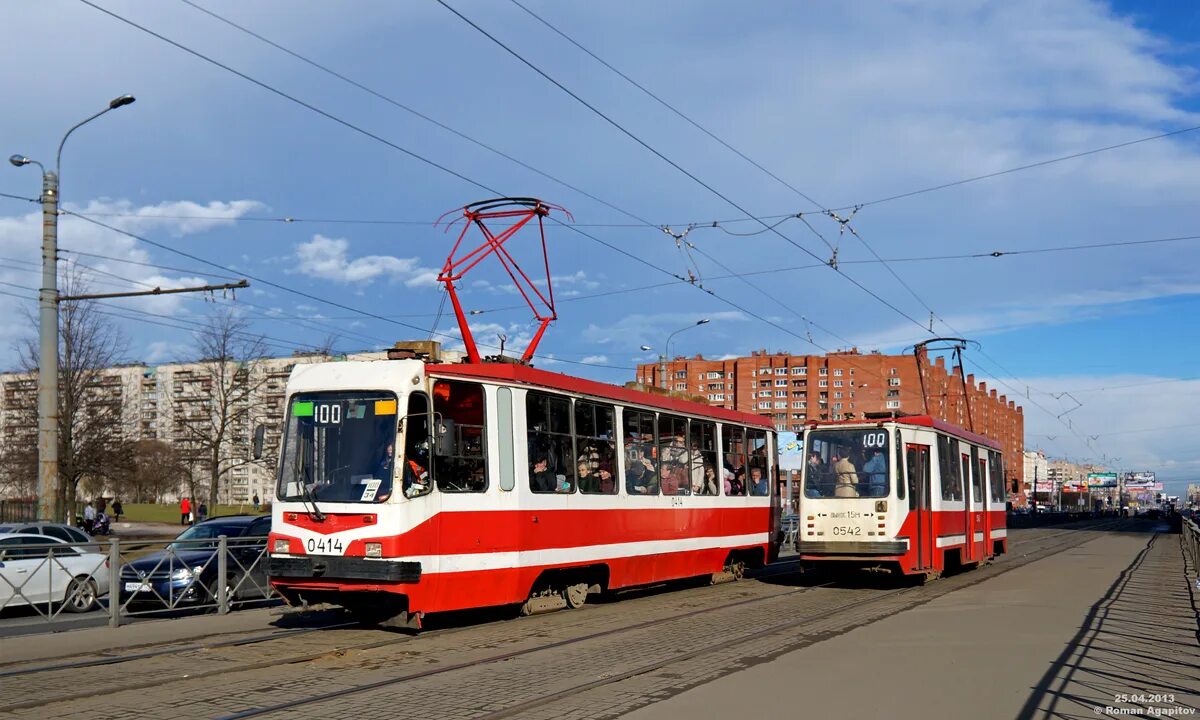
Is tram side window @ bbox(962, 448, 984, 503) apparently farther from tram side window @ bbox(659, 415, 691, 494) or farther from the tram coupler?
the tram coupler

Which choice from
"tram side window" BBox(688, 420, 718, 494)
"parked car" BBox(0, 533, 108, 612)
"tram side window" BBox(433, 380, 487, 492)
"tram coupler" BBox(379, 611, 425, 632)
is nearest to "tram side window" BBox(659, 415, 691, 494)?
"tram side window" BBox(688, 420, 718, 494)

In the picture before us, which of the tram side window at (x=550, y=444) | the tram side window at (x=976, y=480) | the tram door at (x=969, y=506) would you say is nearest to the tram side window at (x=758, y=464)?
the tram door at (x=969, y=506)

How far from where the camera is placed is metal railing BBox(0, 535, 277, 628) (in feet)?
49.4

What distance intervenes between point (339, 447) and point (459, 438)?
1340 millimetres

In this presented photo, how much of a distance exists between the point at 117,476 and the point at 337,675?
3610 centimetres

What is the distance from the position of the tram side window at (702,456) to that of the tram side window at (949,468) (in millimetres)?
4928

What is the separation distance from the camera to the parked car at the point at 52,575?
50.8 ft

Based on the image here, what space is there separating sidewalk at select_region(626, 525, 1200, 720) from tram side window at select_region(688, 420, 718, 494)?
420 centimetres

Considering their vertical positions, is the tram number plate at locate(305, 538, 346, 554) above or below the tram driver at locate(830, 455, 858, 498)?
below

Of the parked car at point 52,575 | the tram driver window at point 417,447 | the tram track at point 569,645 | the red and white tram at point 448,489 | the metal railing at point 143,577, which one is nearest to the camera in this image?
the tram track at point 569,645

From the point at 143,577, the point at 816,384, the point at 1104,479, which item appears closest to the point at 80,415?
the point at 143,577

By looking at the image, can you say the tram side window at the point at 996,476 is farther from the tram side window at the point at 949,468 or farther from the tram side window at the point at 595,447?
the tram side window at the point at 595,447

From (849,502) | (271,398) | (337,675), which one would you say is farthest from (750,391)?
(337,675)

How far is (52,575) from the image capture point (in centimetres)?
1580
